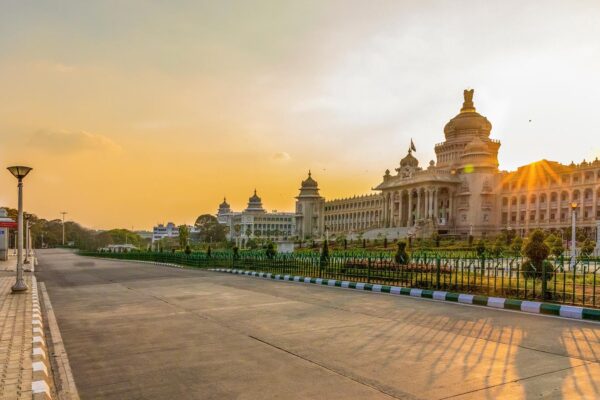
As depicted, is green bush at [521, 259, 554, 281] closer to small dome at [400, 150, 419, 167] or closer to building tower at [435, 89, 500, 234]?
building tower at [435, 89, 500, 234]

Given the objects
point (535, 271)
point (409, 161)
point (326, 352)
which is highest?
point (409, 161)

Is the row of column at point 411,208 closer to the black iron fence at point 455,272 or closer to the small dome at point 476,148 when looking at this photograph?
the small dome at point 476,148

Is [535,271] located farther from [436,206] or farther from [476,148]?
[476,148]

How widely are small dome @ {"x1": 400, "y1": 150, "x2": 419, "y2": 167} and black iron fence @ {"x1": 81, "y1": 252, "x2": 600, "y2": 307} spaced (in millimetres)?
69423

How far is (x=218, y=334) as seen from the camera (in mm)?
8617

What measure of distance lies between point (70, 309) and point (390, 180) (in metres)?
86.4

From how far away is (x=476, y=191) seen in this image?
77000 mm

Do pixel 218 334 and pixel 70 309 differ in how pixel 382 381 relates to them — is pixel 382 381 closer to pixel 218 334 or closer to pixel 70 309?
pixel 218 334

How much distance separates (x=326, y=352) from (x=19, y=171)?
13.0 metres

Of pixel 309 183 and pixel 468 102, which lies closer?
pixel 468 102

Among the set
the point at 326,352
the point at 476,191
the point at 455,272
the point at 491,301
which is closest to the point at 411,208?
the point at 476,191

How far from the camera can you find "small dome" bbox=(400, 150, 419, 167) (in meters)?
97.5

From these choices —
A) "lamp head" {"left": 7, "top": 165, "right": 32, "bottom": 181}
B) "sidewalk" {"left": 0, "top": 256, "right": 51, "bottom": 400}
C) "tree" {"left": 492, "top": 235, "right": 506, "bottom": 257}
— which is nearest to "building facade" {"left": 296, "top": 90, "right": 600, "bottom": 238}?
"tree" {"left": 492, "top": 235, "right": 506, "bottom": 257}

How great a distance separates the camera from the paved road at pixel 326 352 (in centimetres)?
546
